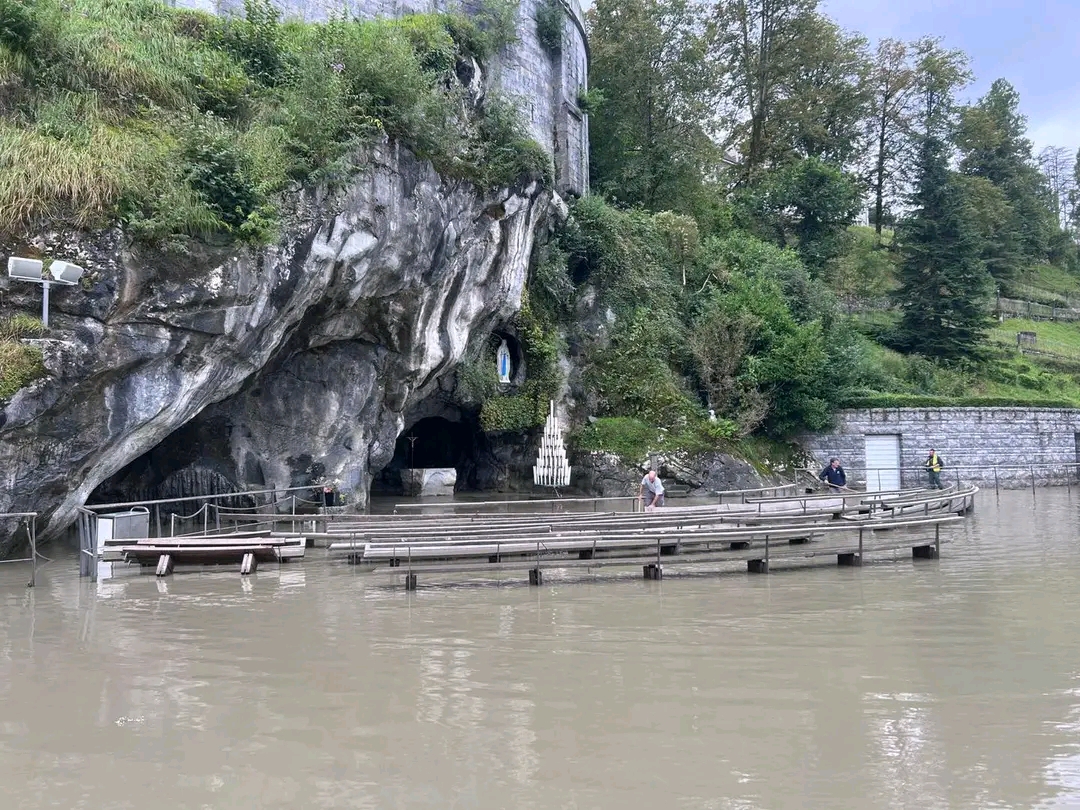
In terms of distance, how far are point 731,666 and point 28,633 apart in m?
6.41

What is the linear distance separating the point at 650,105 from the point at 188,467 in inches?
895

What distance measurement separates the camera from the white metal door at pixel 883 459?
2628 centimetres

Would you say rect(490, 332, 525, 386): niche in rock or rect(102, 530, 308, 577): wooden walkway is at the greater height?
rect(490, 332, 525, 386): niche in rock

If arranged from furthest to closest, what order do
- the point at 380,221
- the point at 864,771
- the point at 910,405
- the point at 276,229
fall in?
1. the point at 910,405
2. the point at 380,221
3. the point at 276,229
4. the point at 864,771

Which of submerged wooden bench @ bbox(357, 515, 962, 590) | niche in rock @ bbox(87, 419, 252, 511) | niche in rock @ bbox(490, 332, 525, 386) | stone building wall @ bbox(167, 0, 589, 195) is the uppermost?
stone building wall @ bbox(167, 0, 589, 195)

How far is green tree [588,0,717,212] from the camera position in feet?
107

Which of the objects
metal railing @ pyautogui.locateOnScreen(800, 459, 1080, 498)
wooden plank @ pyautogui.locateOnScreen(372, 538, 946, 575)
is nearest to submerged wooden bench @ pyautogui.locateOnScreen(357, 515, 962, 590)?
wooden plank @ pyautogui.locateOnScreen(372, 538, 946, 575)

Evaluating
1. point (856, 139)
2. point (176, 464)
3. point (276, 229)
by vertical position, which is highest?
point (856, 139)

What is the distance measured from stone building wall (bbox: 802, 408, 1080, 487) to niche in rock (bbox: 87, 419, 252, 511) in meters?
16.7

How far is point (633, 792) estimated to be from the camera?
4613 millimetres

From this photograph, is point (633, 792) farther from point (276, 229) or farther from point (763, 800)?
point (276, 229)

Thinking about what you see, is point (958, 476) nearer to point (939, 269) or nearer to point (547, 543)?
point (939, 269)

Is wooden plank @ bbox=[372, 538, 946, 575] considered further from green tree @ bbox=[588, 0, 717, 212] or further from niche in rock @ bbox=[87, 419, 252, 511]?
green tree @ bbox=[588, 0, 717, 212]

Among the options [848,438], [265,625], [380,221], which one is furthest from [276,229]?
[848,438]
